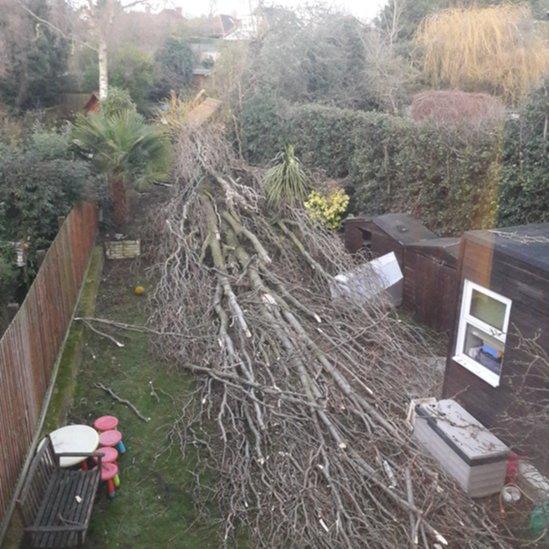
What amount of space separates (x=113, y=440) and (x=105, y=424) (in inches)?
11.1

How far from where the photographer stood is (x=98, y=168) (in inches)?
420

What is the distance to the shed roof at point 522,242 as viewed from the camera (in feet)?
15.5

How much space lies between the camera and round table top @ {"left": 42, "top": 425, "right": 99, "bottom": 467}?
489 centimetres

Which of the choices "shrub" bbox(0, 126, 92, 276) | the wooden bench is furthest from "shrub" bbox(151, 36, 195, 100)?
the wooden bench

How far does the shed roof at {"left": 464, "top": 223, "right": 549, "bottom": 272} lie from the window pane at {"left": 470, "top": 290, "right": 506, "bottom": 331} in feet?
1.67

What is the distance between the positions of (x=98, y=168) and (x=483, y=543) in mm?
8862

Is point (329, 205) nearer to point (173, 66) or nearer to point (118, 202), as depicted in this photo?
point (118, 202)

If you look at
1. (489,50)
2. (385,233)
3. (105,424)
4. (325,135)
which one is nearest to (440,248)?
(385,233)

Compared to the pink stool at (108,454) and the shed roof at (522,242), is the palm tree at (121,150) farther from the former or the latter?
the shed roof at (522,242)

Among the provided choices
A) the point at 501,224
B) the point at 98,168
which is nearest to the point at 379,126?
the point at 501,224

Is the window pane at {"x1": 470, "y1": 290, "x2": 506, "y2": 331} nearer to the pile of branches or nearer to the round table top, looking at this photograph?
the pile of branches

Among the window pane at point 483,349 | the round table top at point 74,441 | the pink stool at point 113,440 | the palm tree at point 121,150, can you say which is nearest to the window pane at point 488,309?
the window pane at point 483,349

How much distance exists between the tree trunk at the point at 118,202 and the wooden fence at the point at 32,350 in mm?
2690

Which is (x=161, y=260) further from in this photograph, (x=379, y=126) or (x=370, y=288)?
(x=379, y=126)
